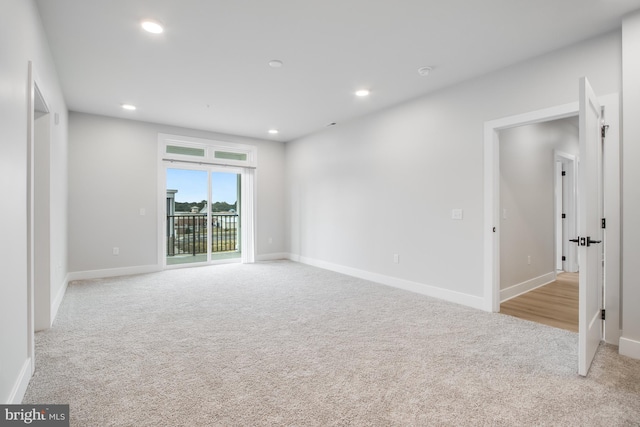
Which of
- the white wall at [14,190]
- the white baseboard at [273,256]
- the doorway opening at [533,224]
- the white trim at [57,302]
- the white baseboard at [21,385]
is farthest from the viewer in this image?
the white baseboard at [273,256]

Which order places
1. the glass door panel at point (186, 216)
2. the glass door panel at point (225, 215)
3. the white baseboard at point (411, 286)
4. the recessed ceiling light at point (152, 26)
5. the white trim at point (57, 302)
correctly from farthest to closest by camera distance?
1. the glass door panel at point (225, 215)
2. the glass door panel at point (186, 216)
3. the white baseboard at point (411, 286)
4. the white trim at point (57, 302)
5. the recessed ceiling light at point (152, 26)

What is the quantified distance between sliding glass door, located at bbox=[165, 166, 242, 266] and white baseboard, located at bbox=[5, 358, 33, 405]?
3.99 meters

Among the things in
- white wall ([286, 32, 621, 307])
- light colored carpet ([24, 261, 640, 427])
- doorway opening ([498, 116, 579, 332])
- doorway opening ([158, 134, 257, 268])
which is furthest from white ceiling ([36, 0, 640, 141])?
light colored carpet ([24, 261, 640, 427])

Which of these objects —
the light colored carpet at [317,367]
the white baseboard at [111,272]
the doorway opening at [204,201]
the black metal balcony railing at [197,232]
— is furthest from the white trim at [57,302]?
the black metal balcony railing at [197,232]

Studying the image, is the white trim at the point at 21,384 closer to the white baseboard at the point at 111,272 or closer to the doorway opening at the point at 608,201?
the white baseboard at the point at 111,272

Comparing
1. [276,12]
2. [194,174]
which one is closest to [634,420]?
[276,12]

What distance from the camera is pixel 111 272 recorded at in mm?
5227

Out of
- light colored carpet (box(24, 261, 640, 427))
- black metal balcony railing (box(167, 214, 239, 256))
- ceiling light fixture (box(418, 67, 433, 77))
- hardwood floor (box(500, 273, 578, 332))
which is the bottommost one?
hardwood floor (box(500, 273, 578, 332))

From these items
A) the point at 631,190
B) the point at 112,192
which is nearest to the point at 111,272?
the point at 112,192

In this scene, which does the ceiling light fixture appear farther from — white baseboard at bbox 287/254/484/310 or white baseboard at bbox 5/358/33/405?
white baseboard at bbox 5/358/33/405

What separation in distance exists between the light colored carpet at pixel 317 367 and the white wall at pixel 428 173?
2.34 feet

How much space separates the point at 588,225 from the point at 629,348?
3.70ft

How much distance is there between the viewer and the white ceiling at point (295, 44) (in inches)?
95.7

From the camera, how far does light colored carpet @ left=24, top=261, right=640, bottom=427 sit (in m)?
1.76
